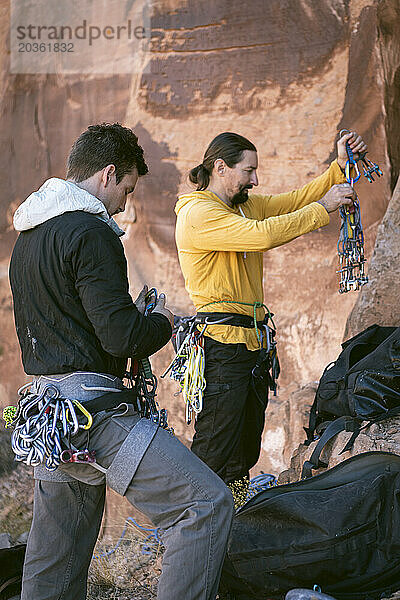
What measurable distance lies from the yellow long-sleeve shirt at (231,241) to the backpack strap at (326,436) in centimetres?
53

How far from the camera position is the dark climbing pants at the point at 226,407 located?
3.36 m

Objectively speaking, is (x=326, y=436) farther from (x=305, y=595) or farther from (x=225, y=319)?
(x=305, y=595)

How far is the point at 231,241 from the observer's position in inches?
128

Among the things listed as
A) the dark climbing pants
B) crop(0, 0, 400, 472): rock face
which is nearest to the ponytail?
the dark climbing pants

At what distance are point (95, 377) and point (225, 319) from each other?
1.29 metres

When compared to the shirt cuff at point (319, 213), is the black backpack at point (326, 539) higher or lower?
lower

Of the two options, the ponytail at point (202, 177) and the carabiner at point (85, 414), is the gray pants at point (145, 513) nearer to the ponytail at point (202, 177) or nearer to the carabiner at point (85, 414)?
the carabiner at point (85, 414)

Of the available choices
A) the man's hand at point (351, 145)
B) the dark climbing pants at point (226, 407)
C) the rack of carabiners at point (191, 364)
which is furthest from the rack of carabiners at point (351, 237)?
the rack of carabiners at point (191, 364)

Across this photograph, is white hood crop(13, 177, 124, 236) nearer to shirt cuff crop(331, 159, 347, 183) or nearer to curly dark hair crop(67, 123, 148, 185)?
curly dark hair crop(67, 123, 148, 185)

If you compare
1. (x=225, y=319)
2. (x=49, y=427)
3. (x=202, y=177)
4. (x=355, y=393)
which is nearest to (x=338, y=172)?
(x=202, y=177)

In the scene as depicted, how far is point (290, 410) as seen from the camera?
15.3 feet

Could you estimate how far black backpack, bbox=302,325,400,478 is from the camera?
307 centimetres

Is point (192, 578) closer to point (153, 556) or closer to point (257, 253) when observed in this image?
point (153, 556)

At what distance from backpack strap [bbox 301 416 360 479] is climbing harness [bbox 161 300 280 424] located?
1.46 feet
